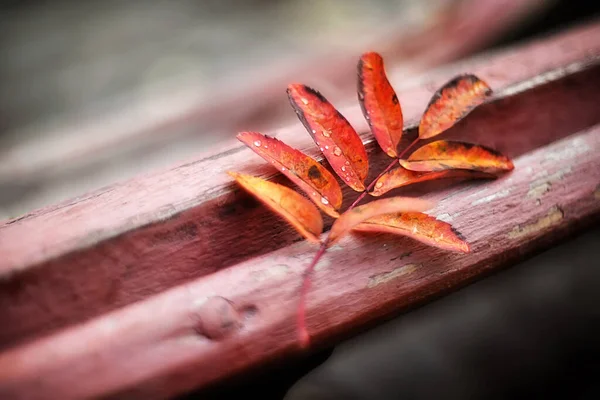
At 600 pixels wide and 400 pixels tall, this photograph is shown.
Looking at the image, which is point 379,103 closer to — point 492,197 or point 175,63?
point 492,197

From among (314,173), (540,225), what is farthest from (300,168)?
(540,225)

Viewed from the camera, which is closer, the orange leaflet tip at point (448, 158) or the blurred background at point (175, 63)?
the orange leaflet tip at point (448, 158)

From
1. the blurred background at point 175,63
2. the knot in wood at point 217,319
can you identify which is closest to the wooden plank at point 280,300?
the knot in wood at point 217,319

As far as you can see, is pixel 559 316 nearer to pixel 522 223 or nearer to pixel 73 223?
pixel 522 223

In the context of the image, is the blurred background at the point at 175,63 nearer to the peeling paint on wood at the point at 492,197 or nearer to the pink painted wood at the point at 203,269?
the pink painted wood at the point at 203,269

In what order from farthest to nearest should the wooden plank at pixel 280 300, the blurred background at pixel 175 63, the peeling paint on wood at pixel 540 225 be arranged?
the blurred background at pixel 175 63
the peeling paint on wood at pixel 540 225
the wooden plank at pixel 280 300

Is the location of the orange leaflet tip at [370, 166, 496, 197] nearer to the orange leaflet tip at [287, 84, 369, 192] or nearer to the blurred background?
the orange leaflet tip at [287, 84, 369, 192]

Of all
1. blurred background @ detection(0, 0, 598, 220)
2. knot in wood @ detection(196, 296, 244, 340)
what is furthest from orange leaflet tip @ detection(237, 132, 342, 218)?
blurred background @ detection(0, 0, 598, 220)
